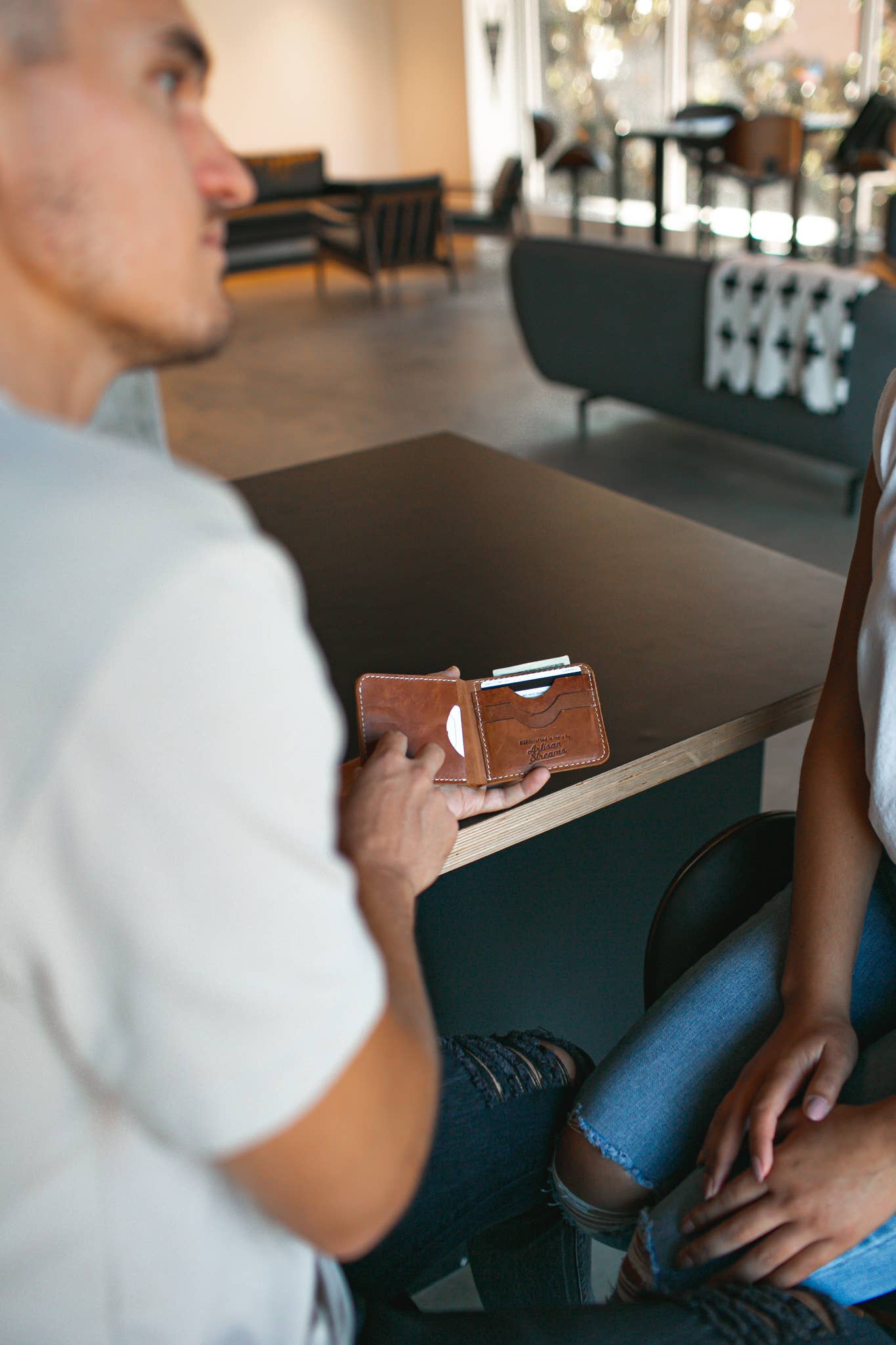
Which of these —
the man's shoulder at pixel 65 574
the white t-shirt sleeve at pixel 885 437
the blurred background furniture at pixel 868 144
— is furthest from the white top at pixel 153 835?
the blurred background furniture at pixel 868 144

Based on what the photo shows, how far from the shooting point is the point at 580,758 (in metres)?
1.08

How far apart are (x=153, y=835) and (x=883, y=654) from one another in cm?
77

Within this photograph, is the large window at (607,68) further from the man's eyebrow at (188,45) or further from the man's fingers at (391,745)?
the man's eyebrow at (188,45)

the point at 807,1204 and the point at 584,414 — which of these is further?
the point at 584,414

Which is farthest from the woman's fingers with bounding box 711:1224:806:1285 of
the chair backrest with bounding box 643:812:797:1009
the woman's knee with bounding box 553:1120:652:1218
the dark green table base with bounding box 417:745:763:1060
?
the dark green table base with bounding box 417:745:763:1060

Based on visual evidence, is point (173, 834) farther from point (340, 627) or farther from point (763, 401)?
point (763, 401)

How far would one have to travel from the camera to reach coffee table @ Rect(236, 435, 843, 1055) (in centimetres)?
119

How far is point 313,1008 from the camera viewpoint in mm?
474

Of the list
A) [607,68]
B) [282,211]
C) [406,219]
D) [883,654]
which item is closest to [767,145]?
[406,219]

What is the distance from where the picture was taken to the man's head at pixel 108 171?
1.61ft

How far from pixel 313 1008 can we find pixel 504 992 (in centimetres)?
112

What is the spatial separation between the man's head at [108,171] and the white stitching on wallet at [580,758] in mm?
562

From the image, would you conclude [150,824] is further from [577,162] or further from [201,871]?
[577,162]

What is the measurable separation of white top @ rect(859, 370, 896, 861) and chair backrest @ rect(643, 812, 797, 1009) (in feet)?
0.57
